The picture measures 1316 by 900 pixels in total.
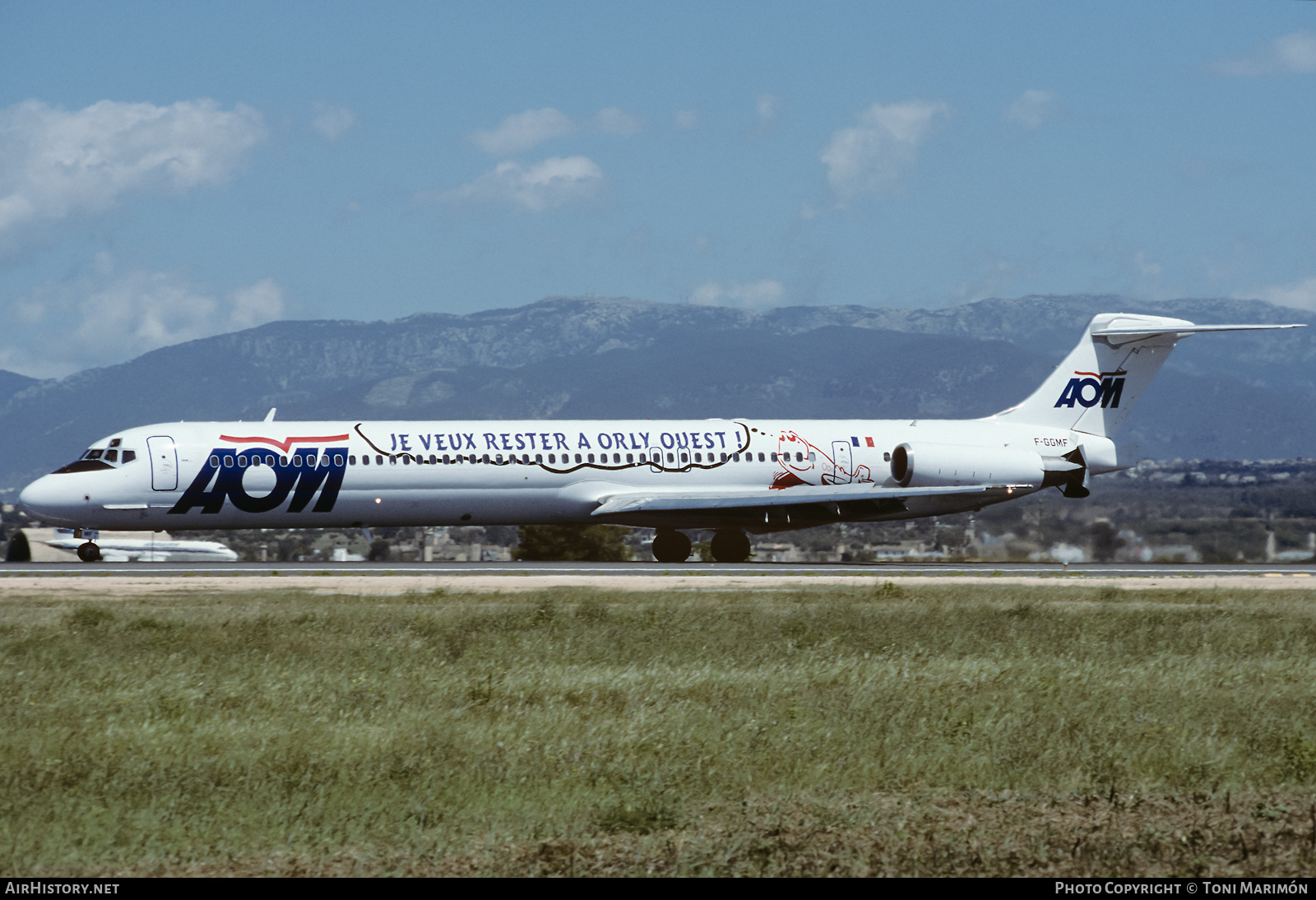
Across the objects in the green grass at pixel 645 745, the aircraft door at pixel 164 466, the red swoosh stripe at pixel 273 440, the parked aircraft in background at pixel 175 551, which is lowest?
the parked aircraft in background at pixel 175 551

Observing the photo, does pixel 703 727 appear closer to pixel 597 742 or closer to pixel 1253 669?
pixel 597 742

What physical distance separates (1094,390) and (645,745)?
39.0 m

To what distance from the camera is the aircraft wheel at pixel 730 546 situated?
47188mm

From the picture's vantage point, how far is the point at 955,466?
4644cm

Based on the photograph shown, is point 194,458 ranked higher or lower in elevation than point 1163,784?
higher

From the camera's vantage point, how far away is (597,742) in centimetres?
1468

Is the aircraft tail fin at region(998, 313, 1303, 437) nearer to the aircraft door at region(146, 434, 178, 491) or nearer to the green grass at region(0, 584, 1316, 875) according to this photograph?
the green grass at region(0, 584, 1316, 875)

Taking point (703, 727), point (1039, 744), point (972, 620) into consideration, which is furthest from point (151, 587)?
point (1039, 744)

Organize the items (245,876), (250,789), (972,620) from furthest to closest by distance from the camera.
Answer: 1. (972,620)
2. (250,789)
3. (245,876)

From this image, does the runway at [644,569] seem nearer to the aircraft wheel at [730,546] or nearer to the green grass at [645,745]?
the aircraft wheel at [730,546]

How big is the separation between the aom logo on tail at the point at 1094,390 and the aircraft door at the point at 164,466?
90.4ft

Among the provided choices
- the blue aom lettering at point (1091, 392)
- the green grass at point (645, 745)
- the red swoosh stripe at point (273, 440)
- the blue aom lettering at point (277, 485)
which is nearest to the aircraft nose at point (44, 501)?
the blue aom lettering at point (277, 485)

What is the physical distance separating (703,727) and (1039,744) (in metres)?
3.28

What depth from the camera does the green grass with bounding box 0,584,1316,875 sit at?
10.7 metres
